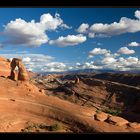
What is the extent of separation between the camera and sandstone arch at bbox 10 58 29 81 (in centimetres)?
3012

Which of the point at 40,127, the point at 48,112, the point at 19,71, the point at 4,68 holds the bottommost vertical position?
the point at 40,127

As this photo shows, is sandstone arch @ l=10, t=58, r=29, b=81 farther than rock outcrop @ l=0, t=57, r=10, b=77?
No

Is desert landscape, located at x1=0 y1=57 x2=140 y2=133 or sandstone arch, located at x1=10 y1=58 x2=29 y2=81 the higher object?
sandstone arch, located at x1=10 y1=58 x2=29 y2=81

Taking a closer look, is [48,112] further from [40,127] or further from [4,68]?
[4,68]

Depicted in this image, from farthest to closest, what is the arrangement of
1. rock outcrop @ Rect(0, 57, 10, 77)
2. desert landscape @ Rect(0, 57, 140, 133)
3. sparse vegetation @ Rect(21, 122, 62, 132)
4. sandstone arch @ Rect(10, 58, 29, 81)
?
rock outcrop @ Rect(0, 57, 10, 77) < sandstone arch @ Rect(10, 58, 29, 81) < desert landscape @ Rect(0, 57, 140, 133) < sparse vegetation @ Rect(21, 122, 62, 132)

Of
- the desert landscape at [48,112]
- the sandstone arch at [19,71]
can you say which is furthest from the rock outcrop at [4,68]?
the sandstone arch at [19,71]

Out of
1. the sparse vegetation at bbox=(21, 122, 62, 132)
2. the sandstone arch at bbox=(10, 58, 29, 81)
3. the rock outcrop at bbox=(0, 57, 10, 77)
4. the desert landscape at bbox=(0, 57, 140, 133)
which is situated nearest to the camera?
the sparse vegetation at bbox=(21, 122, 62, 132)

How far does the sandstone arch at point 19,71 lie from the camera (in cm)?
3012

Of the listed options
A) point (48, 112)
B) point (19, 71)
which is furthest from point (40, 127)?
point (19, 71)

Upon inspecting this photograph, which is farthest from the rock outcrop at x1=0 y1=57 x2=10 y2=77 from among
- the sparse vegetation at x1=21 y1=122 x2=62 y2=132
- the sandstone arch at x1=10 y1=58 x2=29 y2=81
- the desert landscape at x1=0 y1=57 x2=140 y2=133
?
the sparse vegetation at x1=21 y1=122 x2=62 y2=132

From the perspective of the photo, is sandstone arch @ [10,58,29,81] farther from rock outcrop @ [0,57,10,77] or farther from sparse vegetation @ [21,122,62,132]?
sparse vegetation @ [21,122,62,132]

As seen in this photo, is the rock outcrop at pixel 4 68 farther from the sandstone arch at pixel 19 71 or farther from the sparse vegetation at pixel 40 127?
the sparse vegetation at pixel 40 127

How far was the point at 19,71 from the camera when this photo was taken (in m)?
31.3
